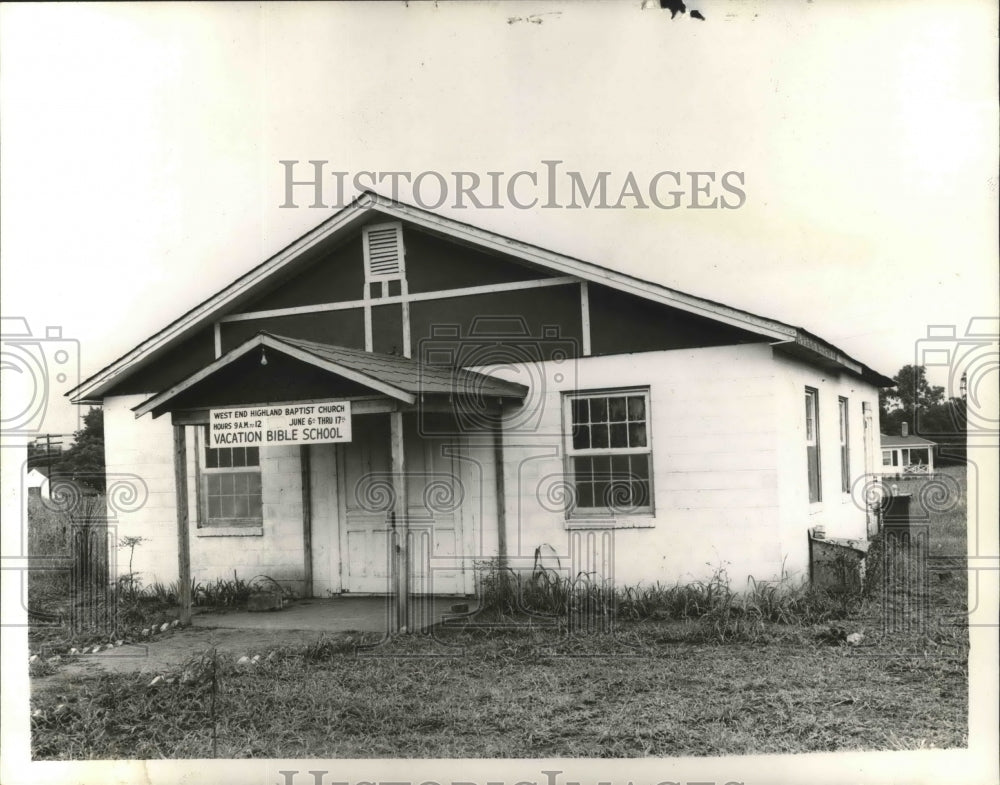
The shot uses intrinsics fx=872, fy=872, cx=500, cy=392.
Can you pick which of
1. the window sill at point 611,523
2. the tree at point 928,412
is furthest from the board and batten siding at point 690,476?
the tree at point 928,412

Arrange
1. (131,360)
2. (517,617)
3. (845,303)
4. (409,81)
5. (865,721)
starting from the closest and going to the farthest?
(865,721) < (409,81) < (845,303) < (517,617) < (131,360)

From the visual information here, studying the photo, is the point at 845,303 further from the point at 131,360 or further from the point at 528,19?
the point at 131,360

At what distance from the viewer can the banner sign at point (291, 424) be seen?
8758mm

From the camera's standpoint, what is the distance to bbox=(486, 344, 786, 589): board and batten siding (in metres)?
9.08

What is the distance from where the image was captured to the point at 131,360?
390 inches

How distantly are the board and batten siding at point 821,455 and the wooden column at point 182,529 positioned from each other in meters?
6.52

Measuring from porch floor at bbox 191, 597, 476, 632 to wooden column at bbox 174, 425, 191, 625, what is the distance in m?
0.24

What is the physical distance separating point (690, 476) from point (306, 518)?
4.90 metres

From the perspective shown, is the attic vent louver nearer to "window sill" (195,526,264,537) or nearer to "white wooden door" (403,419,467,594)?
"white wooden door" (403,419,467,594)

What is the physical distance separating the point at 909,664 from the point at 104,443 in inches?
317

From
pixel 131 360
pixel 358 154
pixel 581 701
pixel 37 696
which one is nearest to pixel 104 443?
pixel 131 360

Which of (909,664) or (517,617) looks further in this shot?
(517,617)

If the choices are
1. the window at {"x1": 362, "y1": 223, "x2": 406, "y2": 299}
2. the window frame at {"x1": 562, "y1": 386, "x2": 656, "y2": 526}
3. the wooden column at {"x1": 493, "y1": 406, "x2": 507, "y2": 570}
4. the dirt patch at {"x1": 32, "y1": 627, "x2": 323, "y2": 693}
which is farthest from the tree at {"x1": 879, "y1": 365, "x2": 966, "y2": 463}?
the dirt patch at {"x1": 32, "y1": 627, "x2": 323, "y2": 693}

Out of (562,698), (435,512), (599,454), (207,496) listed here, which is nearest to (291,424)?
(435,512)
